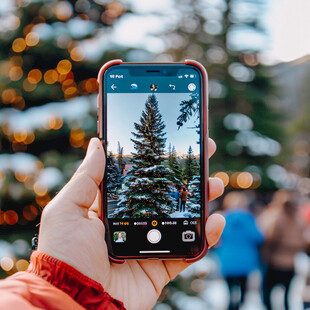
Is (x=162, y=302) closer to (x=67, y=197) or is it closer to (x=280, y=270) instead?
(x=280, y=270)

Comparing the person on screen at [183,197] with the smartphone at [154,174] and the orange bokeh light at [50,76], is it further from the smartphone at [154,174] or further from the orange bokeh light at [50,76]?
the orange bokeh light at [50,76]

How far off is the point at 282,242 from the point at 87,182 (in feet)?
10.6

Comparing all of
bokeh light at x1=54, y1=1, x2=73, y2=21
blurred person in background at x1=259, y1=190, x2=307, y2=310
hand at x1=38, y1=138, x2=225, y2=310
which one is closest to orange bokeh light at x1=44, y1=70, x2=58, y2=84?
bokeh light at x1=54, y1=1, x2=73, y2=21

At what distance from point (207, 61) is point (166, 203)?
6.97 metres

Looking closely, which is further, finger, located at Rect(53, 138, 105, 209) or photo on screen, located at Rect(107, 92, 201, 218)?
photo on screen, located at Rect(107, 92, 201, 218)

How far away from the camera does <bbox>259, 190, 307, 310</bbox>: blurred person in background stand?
416 centimetres

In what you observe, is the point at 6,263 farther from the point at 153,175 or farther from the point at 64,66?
the point at 153,175

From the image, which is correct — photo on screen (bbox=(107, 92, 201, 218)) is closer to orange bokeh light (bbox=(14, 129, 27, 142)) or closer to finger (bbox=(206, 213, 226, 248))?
finger (bbox=(206, 213, 226, 248))

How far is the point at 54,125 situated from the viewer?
10.8ft

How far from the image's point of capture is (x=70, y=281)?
1.21m

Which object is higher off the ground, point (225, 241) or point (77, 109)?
point (77, 109)

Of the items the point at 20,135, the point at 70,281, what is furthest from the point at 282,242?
the point at 70,281

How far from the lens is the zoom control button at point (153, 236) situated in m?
1.53

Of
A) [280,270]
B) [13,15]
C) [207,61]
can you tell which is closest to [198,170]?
[13,15]
